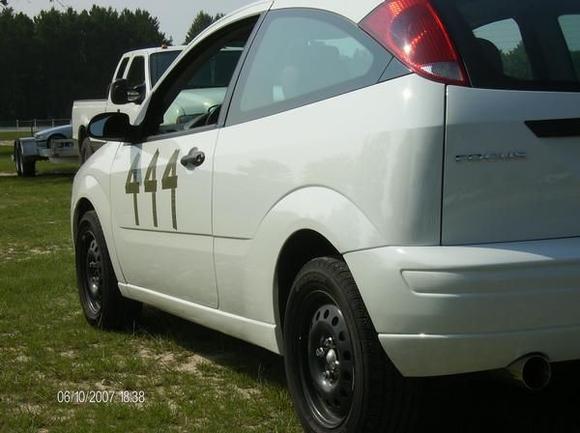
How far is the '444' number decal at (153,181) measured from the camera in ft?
14.7

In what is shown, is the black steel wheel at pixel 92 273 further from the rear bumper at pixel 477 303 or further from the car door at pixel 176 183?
the rear bumper at pixel 477 303

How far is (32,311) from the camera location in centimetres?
632

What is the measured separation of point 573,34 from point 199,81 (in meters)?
2.42

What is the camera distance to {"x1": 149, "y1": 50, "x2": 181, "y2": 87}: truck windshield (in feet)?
45.6

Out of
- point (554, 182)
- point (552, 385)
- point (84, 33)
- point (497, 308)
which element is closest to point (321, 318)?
point (497, 308)

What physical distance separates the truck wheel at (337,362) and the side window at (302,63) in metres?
0.67

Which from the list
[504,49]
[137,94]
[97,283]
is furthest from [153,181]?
[137,94]

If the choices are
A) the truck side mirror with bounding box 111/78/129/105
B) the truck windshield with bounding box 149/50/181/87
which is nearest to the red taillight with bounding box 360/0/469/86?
the truck side mirror with bounding box 111/78/129/105

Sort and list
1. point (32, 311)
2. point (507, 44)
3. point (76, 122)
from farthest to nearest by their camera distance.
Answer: point (76, 122) → point (32, 311) → point (507, 44)

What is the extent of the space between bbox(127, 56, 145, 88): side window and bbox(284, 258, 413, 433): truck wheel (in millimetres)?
11197

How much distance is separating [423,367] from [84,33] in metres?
125

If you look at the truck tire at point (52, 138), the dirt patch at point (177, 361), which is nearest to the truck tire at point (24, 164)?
the truck tire at point (52, 138)

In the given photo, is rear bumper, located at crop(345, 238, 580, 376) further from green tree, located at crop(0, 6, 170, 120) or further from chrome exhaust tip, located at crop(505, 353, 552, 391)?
green tree, located at crop(0, 6, 170, 120)

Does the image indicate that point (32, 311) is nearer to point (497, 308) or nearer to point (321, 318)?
point (321, 318)
